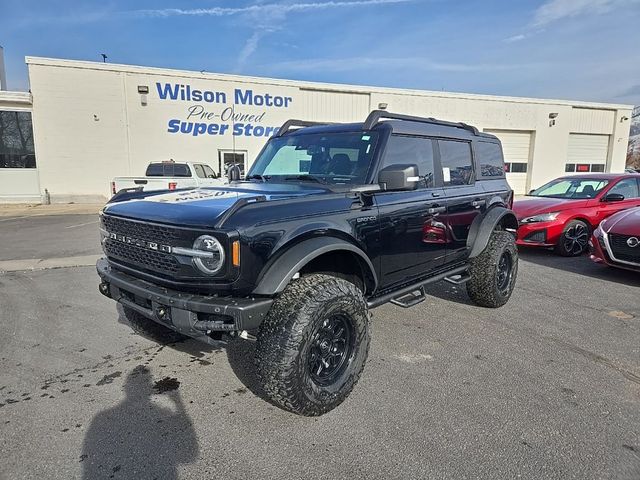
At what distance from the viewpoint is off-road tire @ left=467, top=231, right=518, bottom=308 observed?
4801mm

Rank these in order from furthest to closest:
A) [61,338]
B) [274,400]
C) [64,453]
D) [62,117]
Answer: [62,117] → [61,338] → [274,400] → [64,453]

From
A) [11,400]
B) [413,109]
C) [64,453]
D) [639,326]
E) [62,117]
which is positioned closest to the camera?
[64,453]

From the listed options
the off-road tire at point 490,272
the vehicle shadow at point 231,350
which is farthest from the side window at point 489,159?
the vehicle shadow at point 231,350

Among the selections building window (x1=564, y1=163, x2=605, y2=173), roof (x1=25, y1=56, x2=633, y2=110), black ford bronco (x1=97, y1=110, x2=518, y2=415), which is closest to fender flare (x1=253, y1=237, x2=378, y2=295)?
black ford bronco (x1=97, y1=110, x2=518, y2=415)

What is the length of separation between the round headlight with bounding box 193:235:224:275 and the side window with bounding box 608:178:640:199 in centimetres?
879

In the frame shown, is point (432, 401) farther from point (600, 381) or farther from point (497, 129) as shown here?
point (497, 129)

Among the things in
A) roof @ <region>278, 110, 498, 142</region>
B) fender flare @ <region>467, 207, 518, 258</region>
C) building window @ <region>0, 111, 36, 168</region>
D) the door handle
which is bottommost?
fender flare @ <region>467, 207, 518, 258</region>

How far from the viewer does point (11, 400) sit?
3.02 m

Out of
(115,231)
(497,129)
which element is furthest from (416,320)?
(497,129)

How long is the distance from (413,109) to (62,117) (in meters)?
15.5

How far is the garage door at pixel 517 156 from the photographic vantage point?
24.0m

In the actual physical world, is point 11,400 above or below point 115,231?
below

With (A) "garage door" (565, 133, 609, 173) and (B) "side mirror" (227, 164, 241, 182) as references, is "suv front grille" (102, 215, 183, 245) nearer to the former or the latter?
(B) "side mirror" (227, 164, 241, 182)

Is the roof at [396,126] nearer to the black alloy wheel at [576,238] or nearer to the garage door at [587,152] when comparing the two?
the black alloy wheel at [576,238]
